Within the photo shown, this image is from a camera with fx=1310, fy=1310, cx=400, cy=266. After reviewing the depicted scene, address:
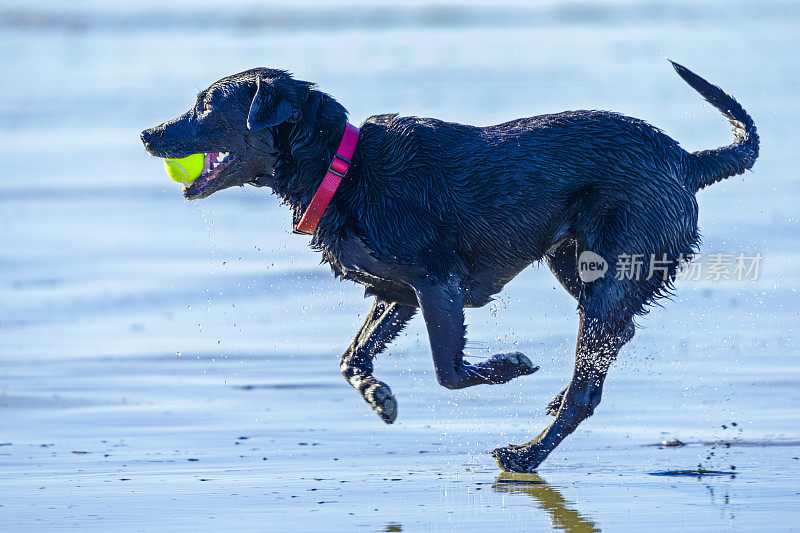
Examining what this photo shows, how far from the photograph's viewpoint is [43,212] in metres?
12.7

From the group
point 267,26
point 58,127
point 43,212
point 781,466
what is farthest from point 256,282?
point 267,26

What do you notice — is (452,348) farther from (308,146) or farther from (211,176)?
(211,176)

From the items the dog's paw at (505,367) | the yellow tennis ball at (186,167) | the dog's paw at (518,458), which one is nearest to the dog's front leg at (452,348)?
the dog's paw at (505,367)

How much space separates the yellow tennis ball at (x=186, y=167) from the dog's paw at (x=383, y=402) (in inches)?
49.9

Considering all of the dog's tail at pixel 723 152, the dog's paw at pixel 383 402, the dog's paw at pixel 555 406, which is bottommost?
the dog's paw at pixel 383 402

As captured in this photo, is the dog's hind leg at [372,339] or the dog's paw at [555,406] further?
the dog's paw at [555,406]

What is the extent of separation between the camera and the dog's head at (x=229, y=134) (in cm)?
578

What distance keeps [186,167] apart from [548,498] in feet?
7.17

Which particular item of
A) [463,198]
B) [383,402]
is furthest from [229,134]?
[383,402]

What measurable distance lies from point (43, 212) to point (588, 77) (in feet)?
25.5

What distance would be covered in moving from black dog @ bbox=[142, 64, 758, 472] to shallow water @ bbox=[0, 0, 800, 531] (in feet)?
1.97

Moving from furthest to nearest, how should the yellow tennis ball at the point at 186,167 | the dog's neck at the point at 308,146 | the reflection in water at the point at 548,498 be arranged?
the yellow tennis ball at the point at 186,167
the dog's neck at the point at 308,146
the reflection in water at the point at 548,498

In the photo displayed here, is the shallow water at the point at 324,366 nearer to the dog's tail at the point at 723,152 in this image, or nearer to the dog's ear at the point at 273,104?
the dog's tail at the point at 723,152

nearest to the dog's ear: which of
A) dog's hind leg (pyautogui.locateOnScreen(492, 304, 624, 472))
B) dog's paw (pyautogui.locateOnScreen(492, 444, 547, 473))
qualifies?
dog's hind leg (pyautogui.locateOnScreen(492, 304, 624, 472))
